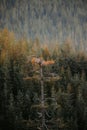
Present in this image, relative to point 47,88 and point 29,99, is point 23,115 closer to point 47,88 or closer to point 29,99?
point 29,99

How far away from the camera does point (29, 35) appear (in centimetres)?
19600

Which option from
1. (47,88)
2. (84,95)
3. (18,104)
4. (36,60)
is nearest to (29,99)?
(18,104)

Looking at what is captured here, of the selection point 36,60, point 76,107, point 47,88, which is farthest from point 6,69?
point 36,60

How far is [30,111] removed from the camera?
53031mm

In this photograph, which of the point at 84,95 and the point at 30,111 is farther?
the point at 84,95


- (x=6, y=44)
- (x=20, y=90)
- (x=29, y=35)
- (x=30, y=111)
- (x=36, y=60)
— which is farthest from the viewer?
(x=29, y=35)

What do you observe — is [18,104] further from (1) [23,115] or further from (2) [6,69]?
(2) [6,69]

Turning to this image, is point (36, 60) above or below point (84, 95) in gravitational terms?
Answer: above

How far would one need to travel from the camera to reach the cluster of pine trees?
5184cm

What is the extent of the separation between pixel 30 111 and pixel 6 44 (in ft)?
65.0

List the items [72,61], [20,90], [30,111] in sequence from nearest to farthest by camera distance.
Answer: [30,111] < [20,90] < [72,61]

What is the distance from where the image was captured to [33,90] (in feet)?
192

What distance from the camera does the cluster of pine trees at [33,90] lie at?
5184 centimetres

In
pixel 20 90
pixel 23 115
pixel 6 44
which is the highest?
pixel 6 44
